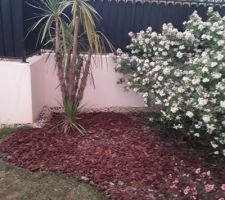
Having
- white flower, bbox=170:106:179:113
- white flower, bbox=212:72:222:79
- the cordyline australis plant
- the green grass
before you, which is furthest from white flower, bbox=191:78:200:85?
the green grass

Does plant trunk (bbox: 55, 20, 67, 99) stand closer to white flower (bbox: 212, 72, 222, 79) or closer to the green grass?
the green grass

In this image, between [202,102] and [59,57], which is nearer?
[202,102]

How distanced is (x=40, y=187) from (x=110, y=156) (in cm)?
90

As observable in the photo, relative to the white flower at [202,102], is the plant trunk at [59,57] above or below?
above

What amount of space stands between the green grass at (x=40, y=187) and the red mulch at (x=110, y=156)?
108mm

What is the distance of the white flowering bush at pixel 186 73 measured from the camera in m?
3.58

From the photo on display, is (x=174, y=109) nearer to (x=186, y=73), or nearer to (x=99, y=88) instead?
(x=186, y=73)

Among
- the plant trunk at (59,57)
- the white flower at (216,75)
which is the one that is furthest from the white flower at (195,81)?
the plant trunk at (59,57)

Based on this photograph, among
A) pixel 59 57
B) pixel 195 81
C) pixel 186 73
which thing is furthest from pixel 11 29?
pixel 195 81

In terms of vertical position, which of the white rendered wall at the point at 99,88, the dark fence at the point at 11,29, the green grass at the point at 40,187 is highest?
the dark fence at the point at 11,29

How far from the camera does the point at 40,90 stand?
17.0 ft

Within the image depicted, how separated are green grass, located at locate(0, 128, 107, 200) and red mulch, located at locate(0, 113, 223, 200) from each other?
108 millimetres

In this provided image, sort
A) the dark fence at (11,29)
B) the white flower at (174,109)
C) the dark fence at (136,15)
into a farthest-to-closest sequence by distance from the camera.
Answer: the dark fence at (136,15), the dark fence at (11,29), the white flower at (174,109)

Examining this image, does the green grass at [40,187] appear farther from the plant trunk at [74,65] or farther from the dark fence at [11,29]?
the dark fence at [11,29]
